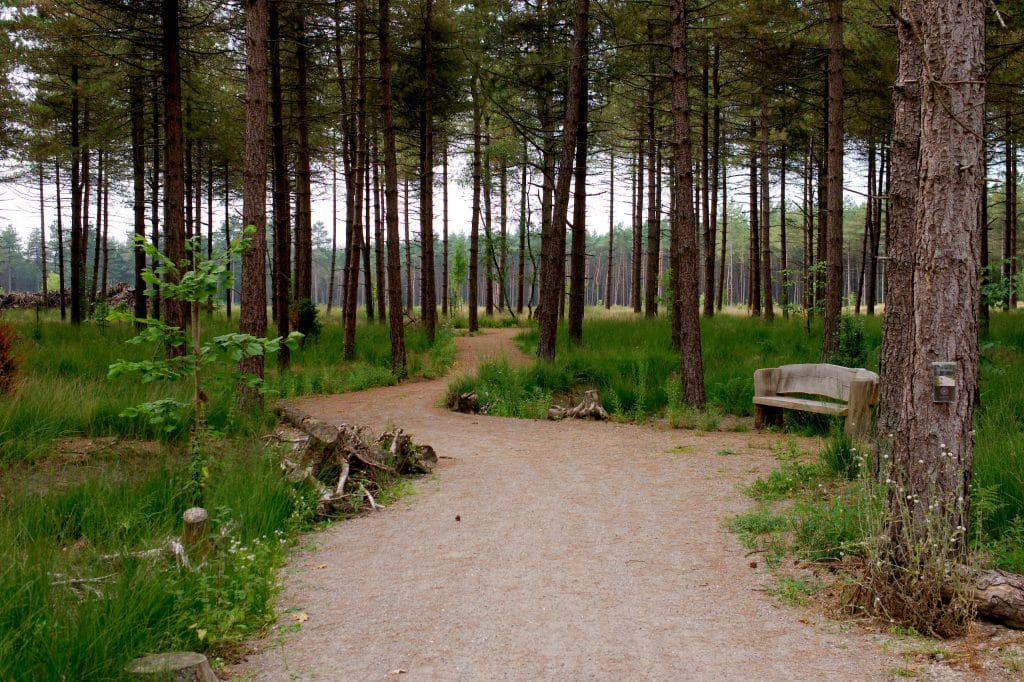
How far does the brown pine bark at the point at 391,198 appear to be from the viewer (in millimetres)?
14844

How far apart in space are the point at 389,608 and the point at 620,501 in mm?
2992

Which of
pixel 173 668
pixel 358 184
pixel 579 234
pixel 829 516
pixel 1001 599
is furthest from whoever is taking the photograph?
pixel 579 234

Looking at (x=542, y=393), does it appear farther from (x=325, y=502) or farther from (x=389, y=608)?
(x=389, y=608)

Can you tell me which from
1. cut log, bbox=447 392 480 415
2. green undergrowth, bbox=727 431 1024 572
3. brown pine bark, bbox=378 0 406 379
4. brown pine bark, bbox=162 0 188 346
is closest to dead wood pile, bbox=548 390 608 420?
A: cut log, bbox=447 392 480 415

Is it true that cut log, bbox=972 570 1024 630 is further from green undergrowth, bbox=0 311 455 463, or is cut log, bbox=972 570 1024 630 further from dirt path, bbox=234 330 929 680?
green undergrowth, bbox=0 311 455 463

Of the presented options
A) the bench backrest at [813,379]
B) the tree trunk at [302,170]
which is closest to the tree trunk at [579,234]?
the tree trunk at [302,170]

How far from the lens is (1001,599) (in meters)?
3.62

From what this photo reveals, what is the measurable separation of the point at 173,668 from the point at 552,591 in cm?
225

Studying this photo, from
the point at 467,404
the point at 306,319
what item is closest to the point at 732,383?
the point at 467,404

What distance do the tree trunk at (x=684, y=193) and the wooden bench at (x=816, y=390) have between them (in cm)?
111

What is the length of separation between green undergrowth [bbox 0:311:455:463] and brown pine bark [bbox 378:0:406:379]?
0.62 m

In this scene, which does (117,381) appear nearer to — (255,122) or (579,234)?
(255,122)

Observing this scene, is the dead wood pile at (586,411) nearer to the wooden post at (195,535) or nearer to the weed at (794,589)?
the weed at (794,589)

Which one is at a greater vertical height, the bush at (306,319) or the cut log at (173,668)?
the bush at (306,319)
